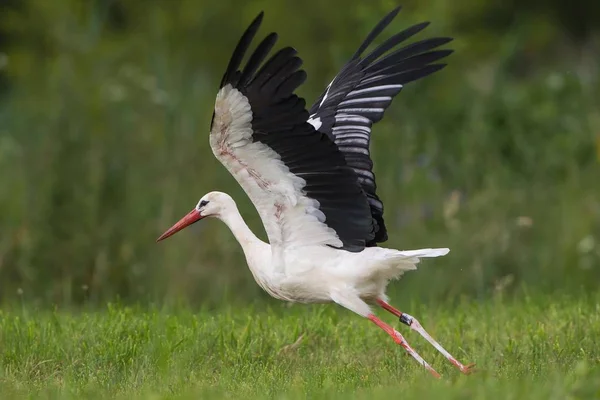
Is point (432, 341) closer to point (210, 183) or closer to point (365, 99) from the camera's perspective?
point (365, 99)

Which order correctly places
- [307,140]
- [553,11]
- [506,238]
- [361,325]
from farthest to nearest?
[553,11]
[506,238]
[361,325]
[307,140]

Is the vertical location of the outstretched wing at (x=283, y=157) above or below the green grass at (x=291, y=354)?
above

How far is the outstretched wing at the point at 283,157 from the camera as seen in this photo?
606cm

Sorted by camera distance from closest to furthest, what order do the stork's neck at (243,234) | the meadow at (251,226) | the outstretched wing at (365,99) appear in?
the meadow at (251,226)
the stork's neck at (243,234)
the outstretched wing at (365,99)

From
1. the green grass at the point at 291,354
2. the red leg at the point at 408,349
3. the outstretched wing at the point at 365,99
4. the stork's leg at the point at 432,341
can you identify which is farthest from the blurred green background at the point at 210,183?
the red leg at the point at 408,349

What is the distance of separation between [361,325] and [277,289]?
1.06 meters

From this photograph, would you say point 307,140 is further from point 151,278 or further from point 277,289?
point 151,278

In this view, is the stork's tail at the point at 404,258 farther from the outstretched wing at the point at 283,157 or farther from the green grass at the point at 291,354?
the green grass at the point at 291,354

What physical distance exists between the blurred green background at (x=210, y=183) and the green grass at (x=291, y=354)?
1364 mm

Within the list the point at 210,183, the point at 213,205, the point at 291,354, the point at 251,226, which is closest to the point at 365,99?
the point at 213,205

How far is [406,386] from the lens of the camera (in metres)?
5.71

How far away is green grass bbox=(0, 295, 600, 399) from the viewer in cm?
568

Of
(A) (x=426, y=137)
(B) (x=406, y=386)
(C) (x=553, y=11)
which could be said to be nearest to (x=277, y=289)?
(B) (x=406, y=386)

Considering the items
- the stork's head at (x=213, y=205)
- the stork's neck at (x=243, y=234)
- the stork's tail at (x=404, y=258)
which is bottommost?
the stork's tail at (x=404, y=258)
